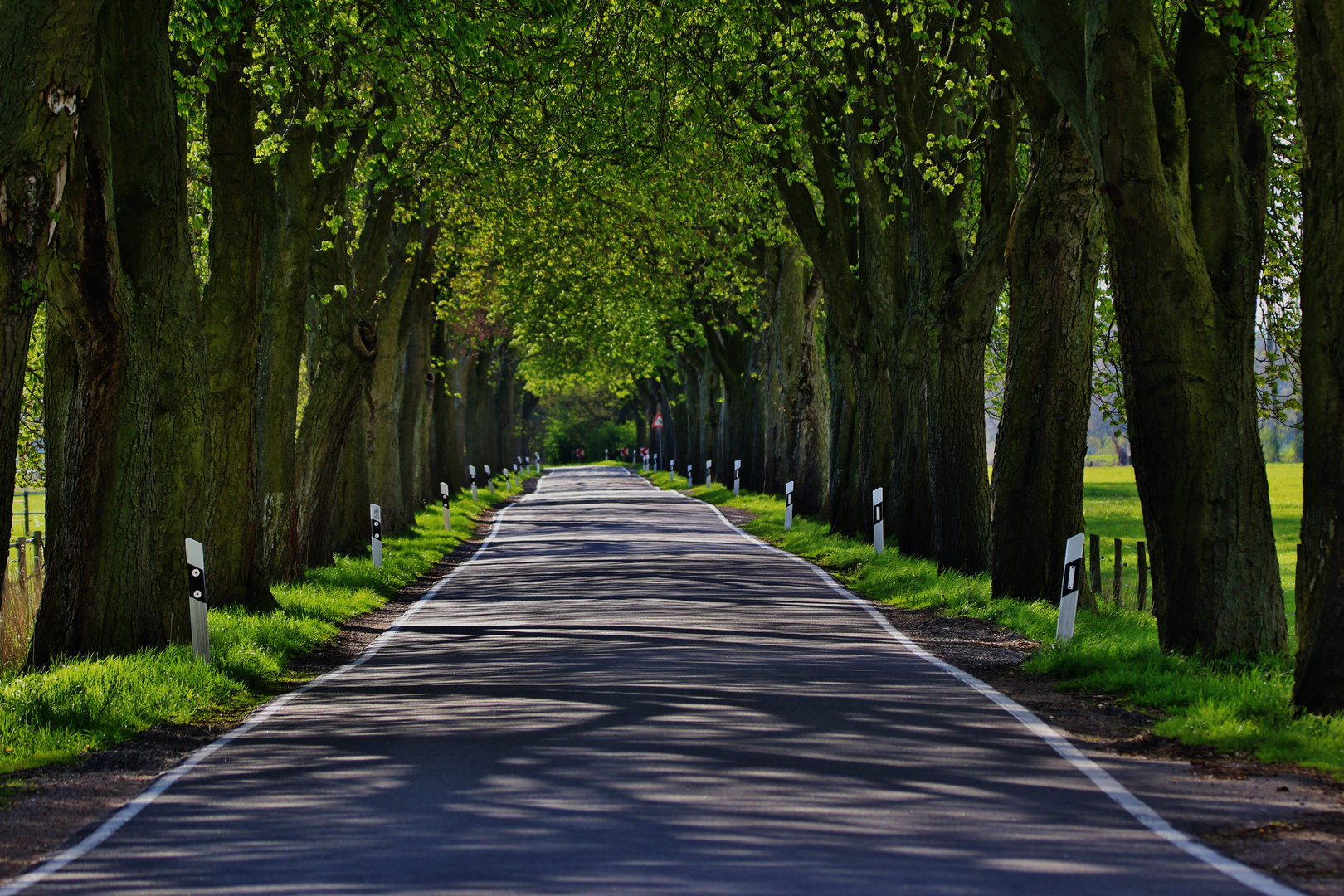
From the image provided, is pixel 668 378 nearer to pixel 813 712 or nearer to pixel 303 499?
pixel 303 499

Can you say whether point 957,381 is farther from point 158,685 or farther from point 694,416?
point 694,416

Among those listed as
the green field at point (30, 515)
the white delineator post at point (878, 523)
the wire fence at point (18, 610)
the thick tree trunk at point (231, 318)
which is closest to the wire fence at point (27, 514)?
the green field at point (30, 515)

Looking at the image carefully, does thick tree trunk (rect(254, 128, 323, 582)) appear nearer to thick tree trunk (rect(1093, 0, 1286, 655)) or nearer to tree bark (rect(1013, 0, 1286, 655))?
tree bark (rect(1013, 0, 1286, 655))

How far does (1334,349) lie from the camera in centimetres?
827

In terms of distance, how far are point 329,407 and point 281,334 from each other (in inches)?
101

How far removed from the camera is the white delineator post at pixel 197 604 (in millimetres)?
11328

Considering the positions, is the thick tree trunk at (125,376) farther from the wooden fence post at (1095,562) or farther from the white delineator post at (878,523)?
the wooden fence post at (1095,562)

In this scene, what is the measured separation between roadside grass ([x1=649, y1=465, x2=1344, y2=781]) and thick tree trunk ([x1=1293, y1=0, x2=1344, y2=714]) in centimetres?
39

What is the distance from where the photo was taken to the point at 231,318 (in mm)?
14469

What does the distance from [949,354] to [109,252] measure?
10354 millimetres

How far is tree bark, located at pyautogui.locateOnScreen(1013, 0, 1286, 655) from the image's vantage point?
33.4 feet

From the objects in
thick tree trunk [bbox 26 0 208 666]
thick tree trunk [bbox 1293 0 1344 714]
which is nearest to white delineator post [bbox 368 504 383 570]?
thick tree trunk [bbox 26 0 208 666]

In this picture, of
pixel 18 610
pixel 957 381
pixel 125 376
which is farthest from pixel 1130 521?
pixel 125 376

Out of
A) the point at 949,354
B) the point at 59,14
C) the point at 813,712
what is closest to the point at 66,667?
the point at 59,14
